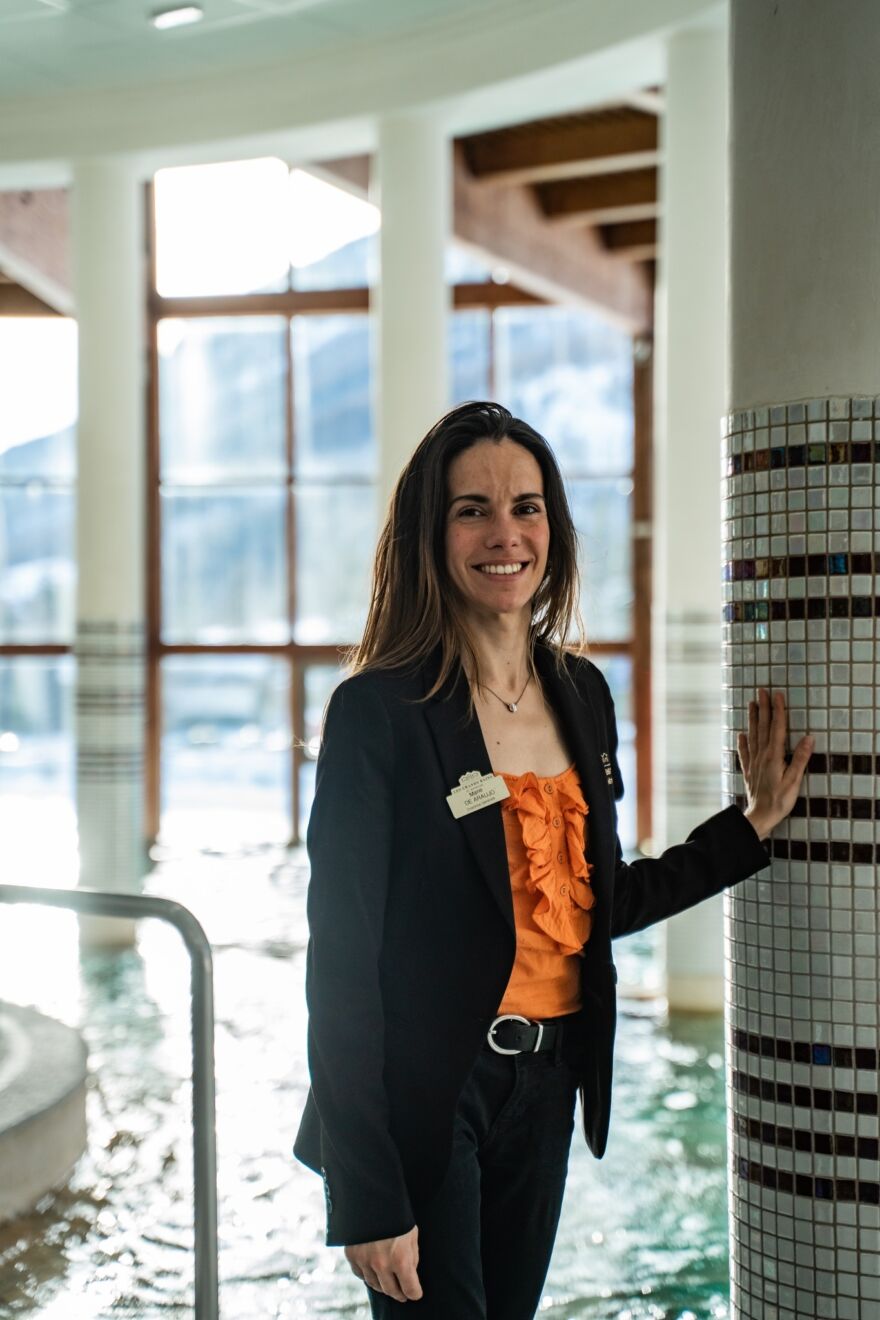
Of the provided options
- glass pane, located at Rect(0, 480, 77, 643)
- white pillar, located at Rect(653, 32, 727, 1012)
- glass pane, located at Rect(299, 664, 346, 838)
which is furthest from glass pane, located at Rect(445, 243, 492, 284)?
white pillar, located at Rect(653, 32, 727, 1012)

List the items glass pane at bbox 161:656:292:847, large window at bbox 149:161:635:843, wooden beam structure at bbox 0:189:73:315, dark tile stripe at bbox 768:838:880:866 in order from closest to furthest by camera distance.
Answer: dark tile stripe at bbox 768:838:880:866, wooden beam structure at bbox 0:189:73:315, large window at bbox 149:161:635:843, glass pane at bbox 161:656:292:847

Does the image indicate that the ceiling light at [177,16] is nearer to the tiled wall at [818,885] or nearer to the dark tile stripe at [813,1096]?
the tiled wall at [818,885]

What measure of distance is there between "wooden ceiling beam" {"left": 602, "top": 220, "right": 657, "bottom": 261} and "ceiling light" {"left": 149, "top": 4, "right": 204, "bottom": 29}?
18.4 feet

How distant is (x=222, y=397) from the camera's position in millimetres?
11625

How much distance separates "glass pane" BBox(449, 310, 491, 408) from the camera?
38.0 ft

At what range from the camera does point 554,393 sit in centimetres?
1161

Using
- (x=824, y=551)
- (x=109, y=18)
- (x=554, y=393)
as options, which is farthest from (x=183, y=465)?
(x=824, y=551)

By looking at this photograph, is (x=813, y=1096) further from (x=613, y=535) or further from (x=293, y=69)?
(x=613, y=535)

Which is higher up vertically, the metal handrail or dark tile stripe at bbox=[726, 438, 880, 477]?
dark tile stripe at bbox=[726, 438, 880, 477]

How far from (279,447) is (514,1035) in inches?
392

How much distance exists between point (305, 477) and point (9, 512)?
257 centimetres

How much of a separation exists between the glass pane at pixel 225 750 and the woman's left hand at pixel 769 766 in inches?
362

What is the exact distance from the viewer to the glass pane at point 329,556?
→ 37.9 ft

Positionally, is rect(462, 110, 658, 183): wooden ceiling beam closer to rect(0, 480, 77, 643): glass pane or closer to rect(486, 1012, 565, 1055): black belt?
rect(0, 480, 77, 643): glass pane
